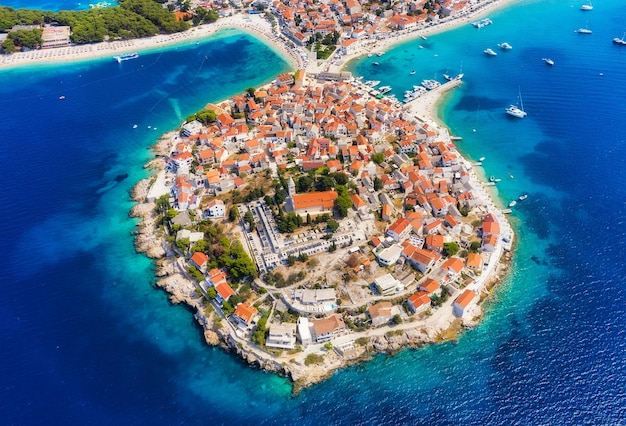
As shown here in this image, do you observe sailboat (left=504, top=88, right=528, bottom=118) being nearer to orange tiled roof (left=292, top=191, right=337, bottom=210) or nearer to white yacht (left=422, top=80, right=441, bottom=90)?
white yacht (left=422, top=80, right=441, bottom=90)

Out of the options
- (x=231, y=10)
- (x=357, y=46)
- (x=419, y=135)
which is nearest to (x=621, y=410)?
(x=419, y=135)

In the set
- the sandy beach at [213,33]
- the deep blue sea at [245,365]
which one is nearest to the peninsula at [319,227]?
the deep blue sea at [245,365]

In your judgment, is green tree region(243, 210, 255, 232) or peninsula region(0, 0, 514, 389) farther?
green tree region(243, 210, 255, 232)

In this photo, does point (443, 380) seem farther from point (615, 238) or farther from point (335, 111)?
point (335, 111)

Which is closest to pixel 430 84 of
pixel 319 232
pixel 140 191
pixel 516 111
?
pixel 516 111

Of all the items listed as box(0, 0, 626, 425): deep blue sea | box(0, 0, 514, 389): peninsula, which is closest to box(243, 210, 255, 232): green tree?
box(0, 0, 514, 389): peninsula
